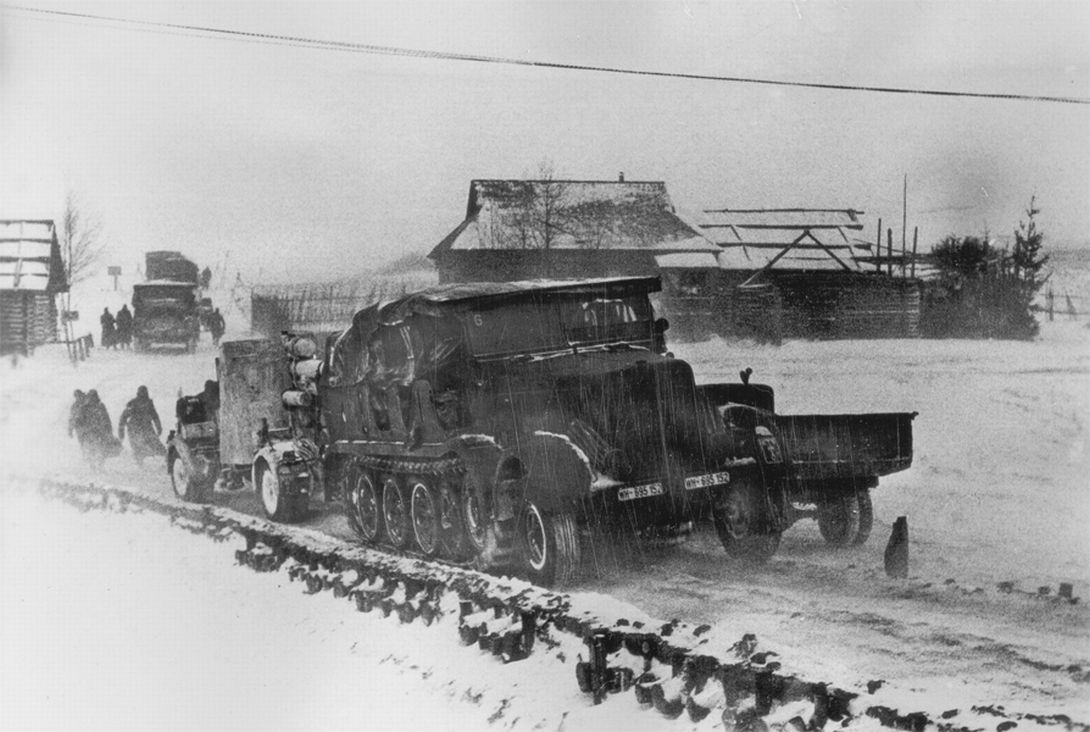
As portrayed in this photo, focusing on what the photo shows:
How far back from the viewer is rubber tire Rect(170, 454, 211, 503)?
34.7 feet

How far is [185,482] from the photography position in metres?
10.7

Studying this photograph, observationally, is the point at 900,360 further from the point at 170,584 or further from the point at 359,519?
the point at 170,584

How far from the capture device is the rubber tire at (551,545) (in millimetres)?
6762

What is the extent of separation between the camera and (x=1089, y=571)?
5609 millimetres

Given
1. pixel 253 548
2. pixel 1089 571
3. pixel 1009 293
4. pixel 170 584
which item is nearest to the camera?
pixel 1089 571

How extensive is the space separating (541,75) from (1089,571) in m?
4.36

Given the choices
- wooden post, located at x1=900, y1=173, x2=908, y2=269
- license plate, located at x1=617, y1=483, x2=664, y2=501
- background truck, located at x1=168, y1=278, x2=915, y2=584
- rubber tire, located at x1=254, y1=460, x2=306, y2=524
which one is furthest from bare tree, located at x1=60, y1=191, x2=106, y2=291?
wooden post, located at x1=900, y1=173, x2=908, y2=269

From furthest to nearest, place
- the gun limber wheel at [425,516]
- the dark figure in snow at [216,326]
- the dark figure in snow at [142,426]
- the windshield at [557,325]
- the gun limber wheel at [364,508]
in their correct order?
the dark figure in snow at [142,426]
the gun limber wheel at [364,508]
the dark figure in snow at [216,326]
the gun limber wheel at [425,516]
the windshield at [557,325]

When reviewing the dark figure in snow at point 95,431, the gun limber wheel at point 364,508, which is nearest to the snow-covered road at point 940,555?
the dark figure in snow at point 95,431

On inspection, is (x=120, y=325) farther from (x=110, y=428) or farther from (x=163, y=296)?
(x=110, y=428)

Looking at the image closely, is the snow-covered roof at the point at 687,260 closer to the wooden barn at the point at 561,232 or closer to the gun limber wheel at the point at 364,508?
the wooden barn at the point at 561,232

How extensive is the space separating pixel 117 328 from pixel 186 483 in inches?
109

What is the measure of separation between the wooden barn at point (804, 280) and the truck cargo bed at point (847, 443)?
22.0 inches

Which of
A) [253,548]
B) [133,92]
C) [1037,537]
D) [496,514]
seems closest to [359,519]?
[253,548]
